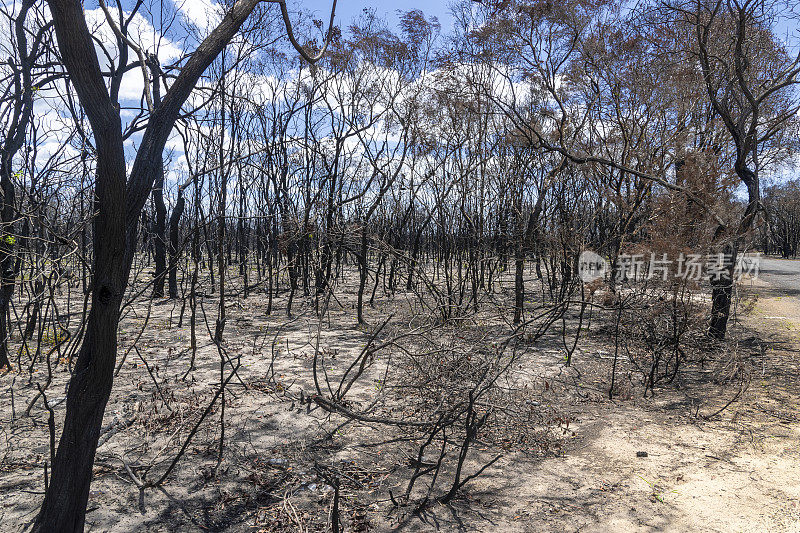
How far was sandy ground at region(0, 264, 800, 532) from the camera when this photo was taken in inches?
129

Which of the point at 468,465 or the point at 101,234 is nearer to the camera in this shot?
the point at 101,234

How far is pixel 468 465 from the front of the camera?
4.14 metres

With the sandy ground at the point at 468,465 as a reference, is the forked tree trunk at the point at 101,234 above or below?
above

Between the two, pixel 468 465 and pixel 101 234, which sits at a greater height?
pixel 101 234

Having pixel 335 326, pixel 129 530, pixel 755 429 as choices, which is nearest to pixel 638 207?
pixel 755 429

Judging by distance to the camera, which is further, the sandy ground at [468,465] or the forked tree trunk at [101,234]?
the sandy ground at [468,465]

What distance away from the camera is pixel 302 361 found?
709 cm

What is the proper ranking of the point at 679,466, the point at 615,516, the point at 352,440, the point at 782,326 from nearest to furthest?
1. the point at 615,516
2. the point at 679,466
3. the point at 352,440
4. the point at 782,326

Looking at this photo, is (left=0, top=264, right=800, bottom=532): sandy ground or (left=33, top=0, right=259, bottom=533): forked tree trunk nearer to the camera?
(left=33, top=0, right=259, bottom=533): forked tree trunk

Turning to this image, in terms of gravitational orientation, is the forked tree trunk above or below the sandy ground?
above

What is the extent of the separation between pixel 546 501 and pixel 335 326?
6.96 metres

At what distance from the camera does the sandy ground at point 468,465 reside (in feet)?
10.7

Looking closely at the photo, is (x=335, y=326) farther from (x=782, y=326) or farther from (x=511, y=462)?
(x=782, y=326)

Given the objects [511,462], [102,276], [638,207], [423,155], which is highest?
[423,155]
